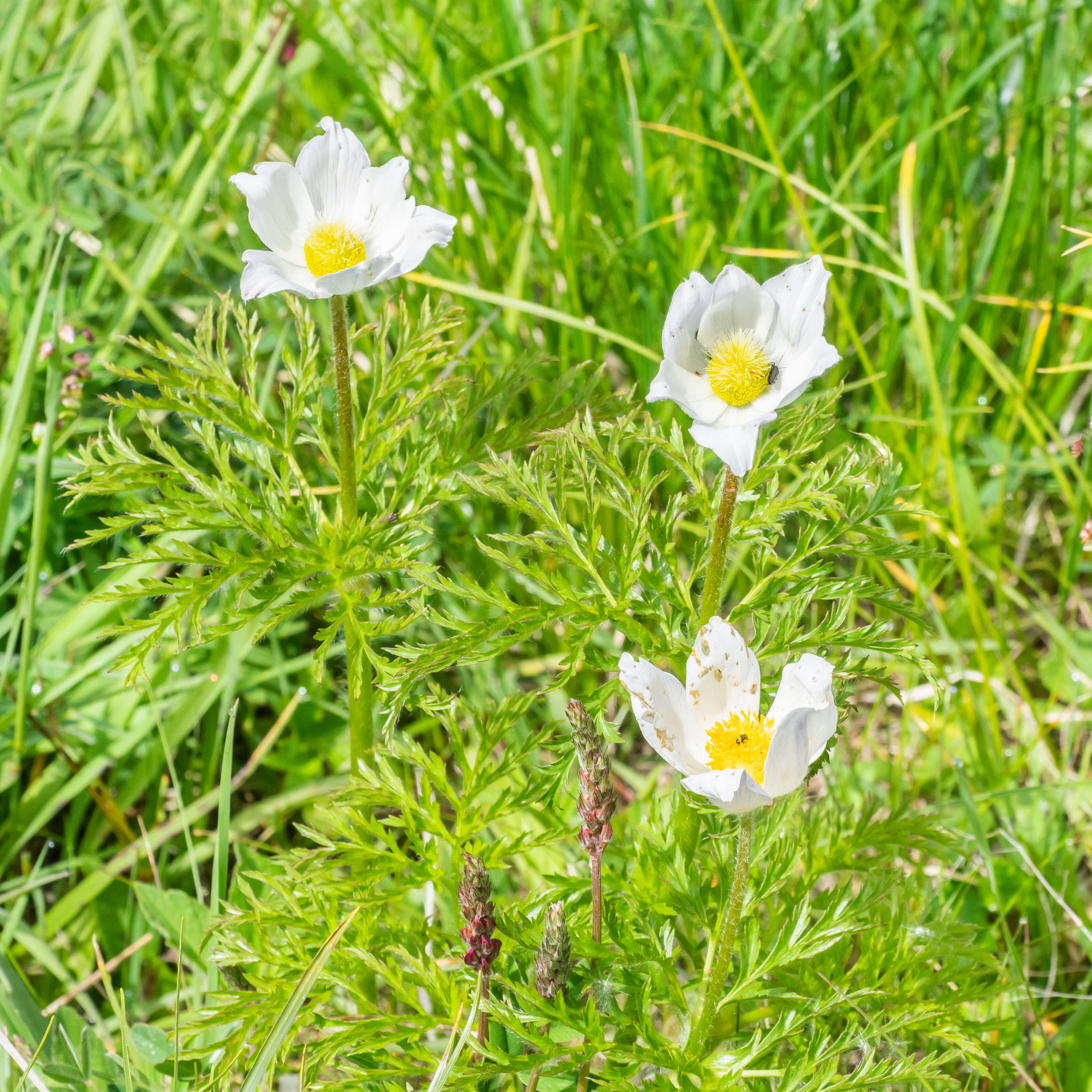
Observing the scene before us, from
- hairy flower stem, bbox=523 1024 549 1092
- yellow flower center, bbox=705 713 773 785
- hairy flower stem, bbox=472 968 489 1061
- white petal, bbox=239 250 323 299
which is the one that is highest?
→ white petal, bbox=239 250 323 299

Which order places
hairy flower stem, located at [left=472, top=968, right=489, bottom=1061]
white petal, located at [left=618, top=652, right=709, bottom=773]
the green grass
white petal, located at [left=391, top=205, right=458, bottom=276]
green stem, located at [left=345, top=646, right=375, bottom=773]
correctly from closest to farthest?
white petal, located at [left=618, top=652, right=709, bottom=773] < hairy flower stem, located at [left=472, top=968, right=489, bottom=1061] < white petal, located at [left=391, top=205, right=458, bottom=276] < green stem, located at [left=345, top=646, right=375, bottom=773] < the green grass

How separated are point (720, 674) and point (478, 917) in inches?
17.4

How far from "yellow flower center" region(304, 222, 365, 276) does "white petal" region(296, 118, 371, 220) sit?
0.05m

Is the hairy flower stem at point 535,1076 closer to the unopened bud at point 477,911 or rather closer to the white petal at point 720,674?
the unopened bud at point 477,911

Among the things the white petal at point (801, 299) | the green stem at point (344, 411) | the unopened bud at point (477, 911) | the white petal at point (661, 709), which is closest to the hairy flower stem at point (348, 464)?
the green stem at point (344, 411)

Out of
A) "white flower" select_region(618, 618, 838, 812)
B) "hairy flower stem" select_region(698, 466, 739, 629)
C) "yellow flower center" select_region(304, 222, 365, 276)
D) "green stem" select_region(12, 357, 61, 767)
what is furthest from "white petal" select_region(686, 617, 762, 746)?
"green stem" select_region(12, 357, 61, 767)

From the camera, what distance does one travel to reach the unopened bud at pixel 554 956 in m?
1.40

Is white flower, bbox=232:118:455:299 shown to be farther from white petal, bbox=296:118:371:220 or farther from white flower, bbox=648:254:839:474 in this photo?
white flower, bbox=648:254:839:474

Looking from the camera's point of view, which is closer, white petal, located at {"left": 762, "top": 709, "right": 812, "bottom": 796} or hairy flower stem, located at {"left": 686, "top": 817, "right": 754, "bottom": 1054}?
white petal, located at {"left": 762, "top": 709, "right": 812, "bottom": 796}

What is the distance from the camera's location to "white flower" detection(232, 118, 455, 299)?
1.74m

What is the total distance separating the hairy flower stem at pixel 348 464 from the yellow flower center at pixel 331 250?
56 mm

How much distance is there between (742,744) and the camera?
1445mm

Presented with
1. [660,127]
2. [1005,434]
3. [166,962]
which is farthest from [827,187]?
[166,962]

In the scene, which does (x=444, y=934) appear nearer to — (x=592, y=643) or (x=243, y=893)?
(x=243, y=893)
